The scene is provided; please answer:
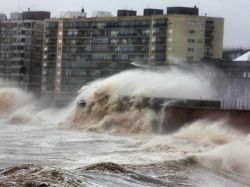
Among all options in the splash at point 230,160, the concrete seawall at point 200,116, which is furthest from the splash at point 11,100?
the splash at point 230,160

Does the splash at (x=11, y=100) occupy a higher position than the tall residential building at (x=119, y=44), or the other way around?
the tall residential building at (x=119, y=44)

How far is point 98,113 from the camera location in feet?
165

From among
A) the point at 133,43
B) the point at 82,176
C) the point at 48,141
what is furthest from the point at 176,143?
the point at 133,43

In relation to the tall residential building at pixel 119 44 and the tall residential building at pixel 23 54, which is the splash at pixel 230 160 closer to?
the tall residential building at pixel 119 44

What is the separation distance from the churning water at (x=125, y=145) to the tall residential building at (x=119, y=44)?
20.7m

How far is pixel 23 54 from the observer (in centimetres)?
10225

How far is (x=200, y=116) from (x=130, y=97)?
30.6ft

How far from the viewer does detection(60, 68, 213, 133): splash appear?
46.2 m

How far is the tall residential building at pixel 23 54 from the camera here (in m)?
101

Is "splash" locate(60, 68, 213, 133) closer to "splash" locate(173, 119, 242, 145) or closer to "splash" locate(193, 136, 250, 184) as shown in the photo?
"splash" locate(173, 119, 242, 145)

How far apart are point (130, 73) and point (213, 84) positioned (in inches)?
388

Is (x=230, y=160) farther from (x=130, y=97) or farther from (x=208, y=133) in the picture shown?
(x=130, y=97)

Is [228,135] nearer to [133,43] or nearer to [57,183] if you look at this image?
[57,183]

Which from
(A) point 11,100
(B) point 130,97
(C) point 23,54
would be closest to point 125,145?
(B) point 130,97
